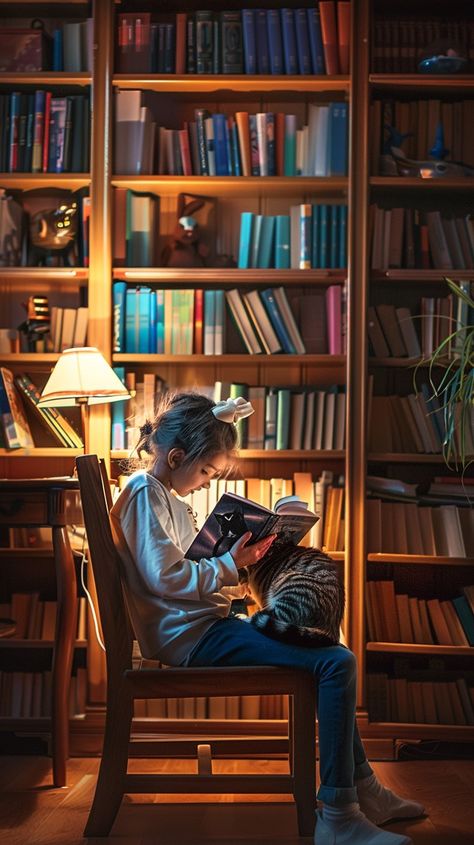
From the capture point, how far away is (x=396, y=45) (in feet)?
10.7

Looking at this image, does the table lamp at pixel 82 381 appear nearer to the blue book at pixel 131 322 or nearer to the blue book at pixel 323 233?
the blue book at pixel 131 322

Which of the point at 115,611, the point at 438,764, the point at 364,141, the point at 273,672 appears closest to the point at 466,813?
the point at 438,764

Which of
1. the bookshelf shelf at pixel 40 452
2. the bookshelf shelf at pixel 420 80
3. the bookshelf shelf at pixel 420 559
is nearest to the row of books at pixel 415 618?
the bookshelf shelf at pixel 420 559

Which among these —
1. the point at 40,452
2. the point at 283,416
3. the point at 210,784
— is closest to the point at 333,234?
the point at 283,416

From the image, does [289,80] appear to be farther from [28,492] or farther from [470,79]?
[28,492]

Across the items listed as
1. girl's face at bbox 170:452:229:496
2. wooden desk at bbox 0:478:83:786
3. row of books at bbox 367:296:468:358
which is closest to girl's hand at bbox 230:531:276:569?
girl's face at bbox 170:452:229:496

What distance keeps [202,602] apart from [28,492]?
0.78 m

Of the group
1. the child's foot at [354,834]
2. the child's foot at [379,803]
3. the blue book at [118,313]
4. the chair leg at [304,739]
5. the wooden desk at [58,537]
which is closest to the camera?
the child's foot at [354,834]

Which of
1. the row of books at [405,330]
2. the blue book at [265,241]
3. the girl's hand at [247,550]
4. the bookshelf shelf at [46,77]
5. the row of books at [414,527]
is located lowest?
the row of books at [414,527]

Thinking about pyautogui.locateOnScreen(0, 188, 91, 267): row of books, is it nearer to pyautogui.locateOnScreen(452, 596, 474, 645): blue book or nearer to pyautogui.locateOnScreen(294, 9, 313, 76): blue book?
pyautogui.locateOnScreen(294, 9, 313, 76): blue book

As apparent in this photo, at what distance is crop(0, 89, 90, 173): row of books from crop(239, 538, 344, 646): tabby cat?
1581 mm

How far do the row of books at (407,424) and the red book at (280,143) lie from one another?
844 mm

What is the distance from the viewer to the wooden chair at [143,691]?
222 cm

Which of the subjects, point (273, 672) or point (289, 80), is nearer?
point (273, 672)
